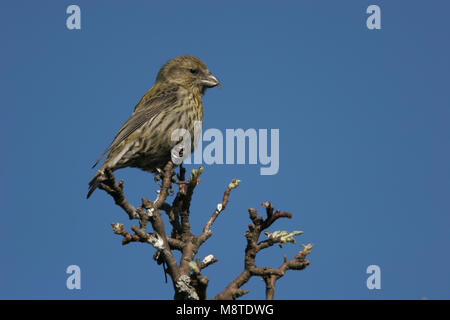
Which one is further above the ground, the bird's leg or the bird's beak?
the bird's beak

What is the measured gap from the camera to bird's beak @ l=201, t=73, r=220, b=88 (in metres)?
8.31

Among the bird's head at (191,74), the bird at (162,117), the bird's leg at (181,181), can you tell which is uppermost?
the bird's head at (191,74)

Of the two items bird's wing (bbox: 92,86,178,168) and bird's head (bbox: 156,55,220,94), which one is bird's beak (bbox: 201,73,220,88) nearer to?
bird's head (bbox: 156,55,220,94)

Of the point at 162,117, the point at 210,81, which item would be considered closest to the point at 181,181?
the point at 162,117

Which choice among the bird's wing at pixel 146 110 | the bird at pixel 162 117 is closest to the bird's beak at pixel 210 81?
the bird at pixel 162 117

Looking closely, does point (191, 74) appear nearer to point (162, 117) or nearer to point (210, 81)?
point (210, 81)

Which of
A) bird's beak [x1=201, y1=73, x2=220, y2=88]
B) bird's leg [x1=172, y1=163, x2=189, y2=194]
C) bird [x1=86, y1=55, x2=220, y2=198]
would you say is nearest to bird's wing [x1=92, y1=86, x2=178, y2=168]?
bird [x1=86, y1=55, x2=220, y2=198]

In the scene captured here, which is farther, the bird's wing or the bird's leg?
the bird's wing

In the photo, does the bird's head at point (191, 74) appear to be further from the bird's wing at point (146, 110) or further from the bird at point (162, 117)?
the bird's wing at point (146, 110)

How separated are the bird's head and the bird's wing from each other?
302 millimetres

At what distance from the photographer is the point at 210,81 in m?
8.34

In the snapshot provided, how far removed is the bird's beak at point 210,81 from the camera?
831 centimetres
